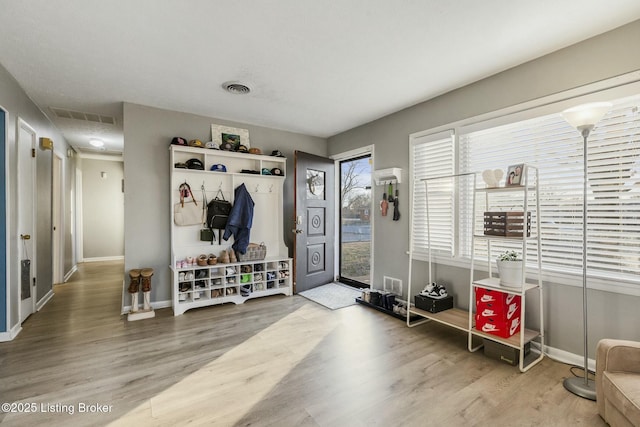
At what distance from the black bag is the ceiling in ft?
4.27

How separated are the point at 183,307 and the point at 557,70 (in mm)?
4511

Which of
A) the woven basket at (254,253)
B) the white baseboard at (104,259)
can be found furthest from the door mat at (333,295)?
the white baseboard at (104,259)

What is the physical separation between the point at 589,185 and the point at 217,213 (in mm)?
3946

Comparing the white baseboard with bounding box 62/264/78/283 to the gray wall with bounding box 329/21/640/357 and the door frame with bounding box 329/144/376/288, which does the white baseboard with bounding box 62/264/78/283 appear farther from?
the gray wall with bounding box 329/21/640/357

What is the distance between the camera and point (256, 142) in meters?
4.61

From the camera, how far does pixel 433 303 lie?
3.03 metres

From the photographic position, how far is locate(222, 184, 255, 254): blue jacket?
Answer: 410 centimetres

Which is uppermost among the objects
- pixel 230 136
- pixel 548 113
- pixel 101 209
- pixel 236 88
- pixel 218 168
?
pixel 236 88

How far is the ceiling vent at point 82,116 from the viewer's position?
13.1 feet

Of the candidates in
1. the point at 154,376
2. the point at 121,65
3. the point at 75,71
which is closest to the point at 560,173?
the point at 154,376

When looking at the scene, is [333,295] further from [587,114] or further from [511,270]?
[587,114]

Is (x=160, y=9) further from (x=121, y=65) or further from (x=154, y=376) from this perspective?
(x=154, y=376)

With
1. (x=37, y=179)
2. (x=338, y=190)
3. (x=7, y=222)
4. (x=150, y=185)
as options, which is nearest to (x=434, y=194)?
(x=338, y=190)

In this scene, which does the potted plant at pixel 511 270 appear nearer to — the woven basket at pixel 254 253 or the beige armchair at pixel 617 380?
the beige armchair at pixel 617 380
